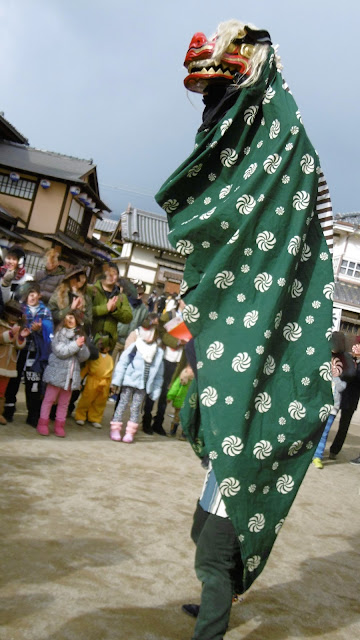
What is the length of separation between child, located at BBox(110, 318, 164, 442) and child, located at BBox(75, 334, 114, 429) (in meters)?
0.13

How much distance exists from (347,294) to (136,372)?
24.8 m

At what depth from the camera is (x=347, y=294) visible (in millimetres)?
29750

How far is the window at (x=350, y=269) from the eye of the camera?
3119cm

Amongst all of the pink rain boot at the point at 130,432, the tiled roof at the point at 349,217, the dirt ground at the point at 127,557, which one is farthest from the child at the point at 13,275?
the tiled roof at the point at 349,217

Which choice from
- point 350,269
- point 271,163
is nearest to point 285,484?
point 271,163

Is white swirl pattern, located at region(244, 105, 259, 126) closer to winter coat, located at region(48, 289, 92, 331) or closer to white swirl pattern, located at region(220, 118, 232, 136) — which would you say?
white swirl pattern, located at region(220, 118, 232, 136)

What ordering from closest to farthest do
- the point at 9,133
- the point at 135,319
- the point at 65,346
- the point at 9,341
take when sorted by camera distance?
the point at 9,341 < the point at 65,346 < the point at 135,319 < the point at 9,133

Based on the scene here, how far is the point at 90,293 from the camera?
6977mm

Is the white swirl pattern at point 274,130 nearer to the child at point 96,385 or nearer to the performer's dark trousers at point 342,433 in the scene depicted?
the child at point 96,385

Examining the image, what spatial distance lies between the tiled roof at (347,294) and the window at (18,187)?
50.4ft

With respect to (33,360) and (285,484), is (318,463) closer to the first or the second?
(33,360)

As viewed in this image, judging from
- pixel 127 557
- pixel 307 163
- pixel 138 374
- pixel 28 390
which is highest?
pixel 307 163

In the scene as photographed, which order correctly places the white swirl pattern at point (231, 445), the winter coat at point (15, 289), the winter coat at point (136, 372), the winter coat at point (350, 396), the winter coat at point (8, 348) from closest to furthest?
the white swirl pattern at point (231, 445) → the winter coat at point (8, 348) → the winter coat at point (15, 289) → the winter coat at point (136, 372) → the winter coat at point (350, 396)

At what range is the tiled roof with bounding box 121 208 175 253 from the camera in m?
32.9
